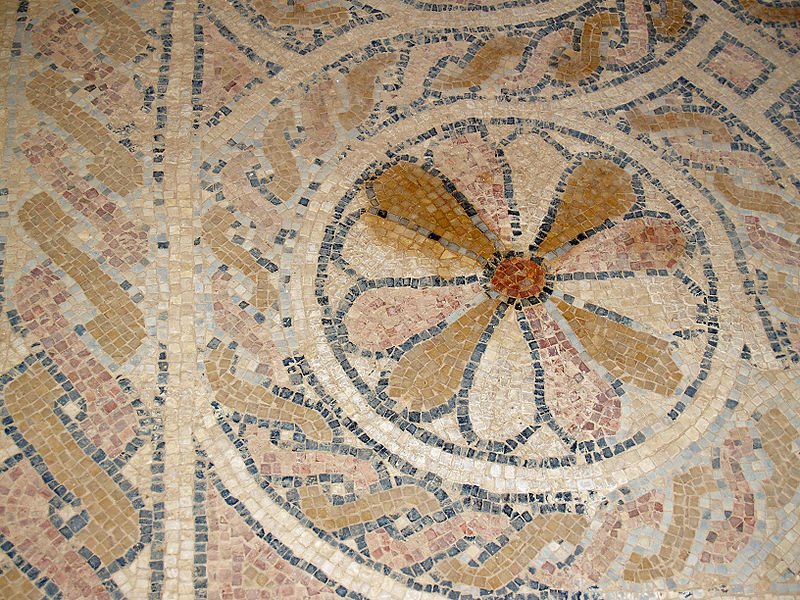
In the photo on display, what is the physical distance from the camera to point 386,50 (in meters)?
4.31

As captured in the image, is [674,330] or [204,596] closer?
[204,596]

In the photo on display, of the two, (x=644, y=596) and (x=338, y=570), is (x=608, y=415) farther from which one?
(x=338, y=570)

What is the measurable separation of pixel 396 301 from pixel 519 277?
2.20ft

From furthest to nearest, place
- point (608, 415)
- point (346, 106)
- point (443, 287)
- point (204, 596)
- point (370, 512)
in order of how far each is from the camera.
A: 1. point (346, 106)
2. point (443, 287)
3. point (608, 415)
4. point (370, 512)
5. point (204, 596)

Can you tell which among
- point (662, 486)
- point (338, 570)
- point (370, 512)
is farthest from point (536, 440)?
point (338, 570)

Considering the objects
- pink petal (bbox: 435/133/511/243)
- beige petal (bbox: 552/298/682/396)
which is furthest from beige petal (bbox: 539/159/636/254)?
beige petal (bbox: 552/298/682/396)

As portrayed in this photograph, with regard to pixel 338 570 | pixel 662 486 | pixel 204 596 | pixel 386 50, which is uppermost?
pixel 386 50

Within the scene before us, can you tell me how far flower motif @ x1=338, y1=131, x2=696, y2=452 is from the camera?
3.40 metres

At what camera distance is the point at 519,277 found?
3.67 metres

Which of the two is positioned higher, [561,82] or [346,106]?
[561,82]

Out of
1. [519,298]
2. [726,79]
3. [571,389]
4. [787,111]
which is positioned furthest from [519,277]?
[787,111]

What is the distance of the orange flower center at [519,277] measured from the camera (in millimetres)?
3637

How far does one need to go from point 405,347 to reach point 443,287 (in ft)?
1.31

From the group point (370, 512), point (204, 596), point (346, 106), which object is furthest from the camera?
point (346, 106)
